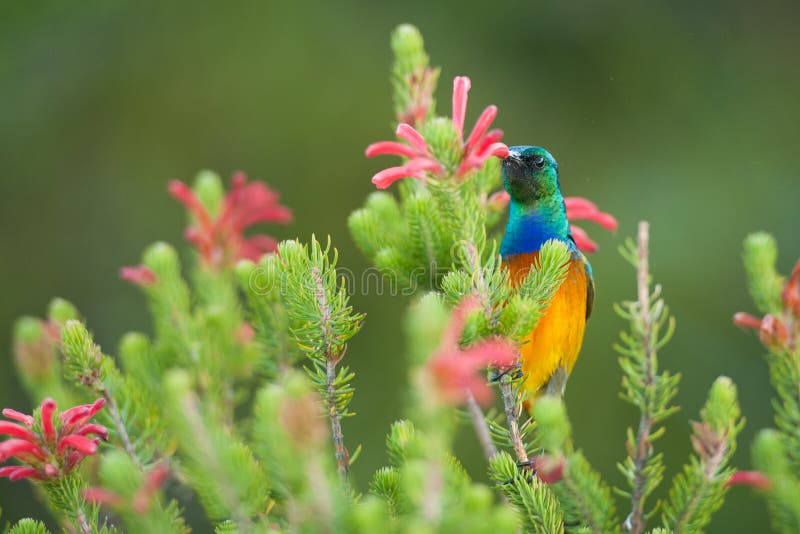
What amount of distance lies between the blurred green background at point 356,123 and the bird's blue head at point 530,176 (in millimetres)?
2617

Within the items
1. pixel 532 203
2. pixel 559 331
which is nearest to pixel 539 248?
pixel 532 203

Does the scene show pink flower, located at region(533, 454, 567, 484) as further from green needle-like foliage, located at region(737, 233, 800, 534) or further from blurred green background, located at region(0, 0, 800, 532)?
blurred green background, located at region(0, 0, 800, 532)

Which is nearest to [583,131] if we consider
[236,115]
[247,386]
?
[236,115]

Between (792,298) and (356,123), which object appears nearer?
(792,298)

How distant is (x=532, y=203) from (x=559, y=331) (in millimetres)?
506

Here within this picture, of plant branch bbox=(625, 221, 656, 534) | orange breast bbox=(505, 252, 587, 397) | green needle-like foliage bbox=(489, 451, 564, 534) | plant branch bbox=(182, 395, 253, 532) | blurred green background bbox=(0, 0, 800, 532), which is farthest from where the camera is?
blurred green background bbox=(0, 0, 800, 532)

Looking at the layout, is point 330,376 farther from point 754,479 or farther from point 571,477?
point 754,479

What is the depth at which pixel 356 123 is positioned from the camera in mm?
6359

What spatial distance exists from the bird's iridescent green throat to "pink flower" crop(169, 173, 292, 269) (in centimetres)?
84

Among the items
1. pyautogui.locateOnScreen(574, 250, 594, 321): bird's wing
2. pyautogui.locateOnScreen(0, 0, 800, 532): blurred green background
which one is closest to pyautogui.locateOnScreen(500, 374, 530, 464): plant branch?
pyautogui.locateOnScreen(574, 250, 594, 321): bird's wing

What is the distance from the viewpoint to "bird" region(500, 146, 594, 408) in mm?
3072

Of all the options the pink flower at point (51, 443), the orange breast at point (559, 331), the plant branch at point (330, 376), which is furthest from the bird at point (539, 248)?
the pink flower at point (51, 443)

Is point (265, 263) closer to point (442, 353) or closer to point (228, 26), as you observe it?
point (442, 353)

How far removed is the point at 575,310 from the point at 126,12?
14.9ft
